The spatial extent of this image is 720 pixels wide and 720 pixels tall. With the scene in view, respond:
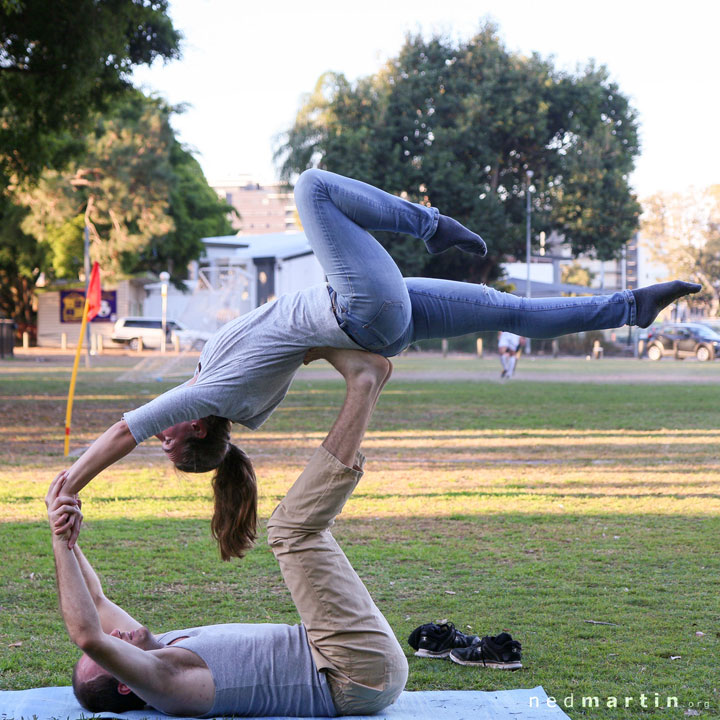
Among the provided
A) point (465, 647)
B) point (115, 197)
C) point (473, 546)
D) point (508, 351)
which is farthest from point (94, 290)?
point (115, 197)

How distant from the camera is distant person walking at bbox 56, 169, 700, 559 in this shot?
147 inches

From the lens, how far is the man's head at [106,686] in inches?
147

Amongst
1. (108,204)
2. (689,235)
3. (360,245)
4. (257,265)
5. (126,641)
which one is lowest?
(126,641)

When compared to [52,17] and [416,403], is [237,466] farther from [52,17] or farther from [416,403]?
[416,403]

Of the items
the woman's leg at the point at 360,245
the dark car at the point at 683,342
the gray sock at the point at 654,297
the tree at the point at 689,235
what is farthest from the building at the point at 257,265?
the gray sock at the point at 654,297

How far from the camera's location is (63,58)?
1524 cm

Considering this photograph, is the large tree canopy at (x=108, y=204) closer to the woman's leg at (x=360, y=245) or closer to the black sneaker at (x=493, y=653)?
the woman's leg at (x=360, y=245)

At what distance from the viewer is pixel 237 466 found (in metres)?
4.14

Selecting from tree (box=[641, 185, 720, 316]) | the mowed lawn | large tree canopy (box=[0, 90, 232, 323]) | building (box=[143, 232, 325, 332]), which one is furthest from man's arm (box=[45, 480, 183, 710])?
tree (box=[641, 185, 720, 316])

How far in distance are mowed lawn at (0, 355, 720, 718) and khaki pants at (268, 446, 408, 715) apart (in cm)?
73

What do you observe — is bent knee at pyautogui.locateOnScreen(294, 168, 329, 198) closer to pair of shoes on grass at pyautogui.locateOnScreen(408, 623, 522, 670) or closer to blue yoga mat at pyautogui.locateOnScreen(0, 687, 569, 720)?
blue yoga mat at pyautogui.locateOnScreen(0, 687, 569, 720)

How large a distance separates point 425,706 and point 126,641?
1.26m

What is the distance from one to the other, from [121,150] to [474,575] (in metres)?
38.0
